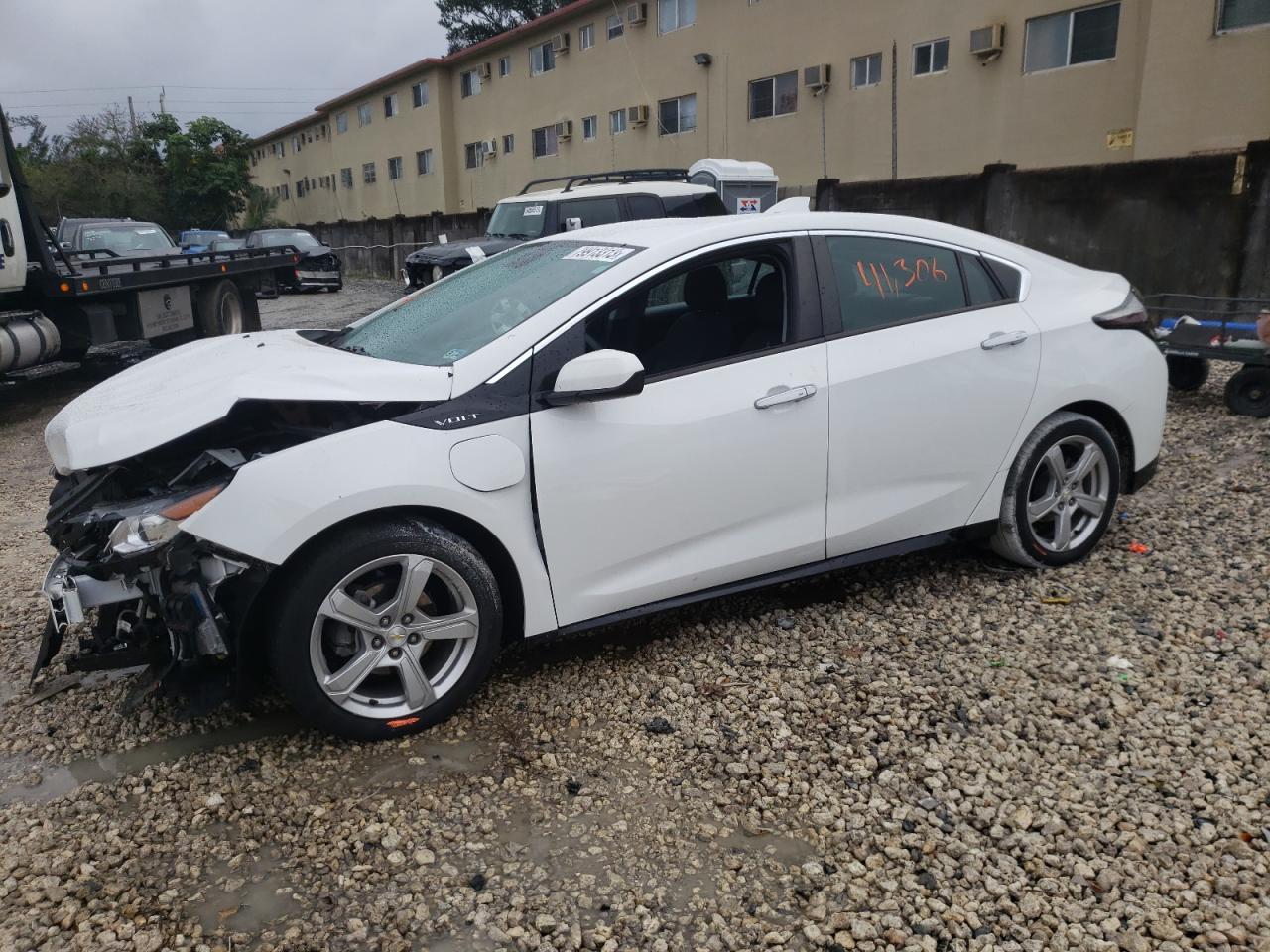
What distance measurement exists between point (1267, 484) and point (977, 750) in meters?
3.71

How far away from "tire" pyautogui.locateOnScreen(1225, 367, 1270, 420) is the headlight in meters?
7.27

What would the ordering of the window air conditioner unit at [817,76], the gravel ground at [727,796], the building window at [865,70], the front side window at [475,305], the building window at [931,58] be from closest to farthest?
the gravel ground at [727,796] → the front side window at [475,305] → the building window at [931,58] → the building window at [865,70] → the window air conditioner unit at [817,76]

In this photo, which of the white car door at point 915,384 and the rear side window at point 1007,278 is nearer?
the white car door at point 915,384

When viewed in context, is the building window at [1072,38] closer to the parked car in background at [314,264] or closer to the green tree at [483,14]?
the parked car in background at [314,264]

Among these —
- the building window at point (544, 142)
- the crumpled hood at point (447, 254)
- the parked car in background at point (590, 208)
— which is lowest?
the crumpled hood at point (447, 254)

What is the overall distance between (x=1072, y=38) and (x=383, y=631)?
17.7 m

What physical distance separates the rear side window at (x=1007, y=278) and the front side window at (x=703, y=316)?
1052mm

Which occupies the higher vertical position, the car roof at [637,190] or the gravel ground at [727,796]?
the car roof at [637,190]

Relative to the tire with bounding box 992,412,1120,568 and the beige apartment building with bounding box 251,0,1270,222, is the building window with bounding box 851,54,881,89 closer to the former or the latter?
the beige apartment building with bounding box 251,0,1270,222

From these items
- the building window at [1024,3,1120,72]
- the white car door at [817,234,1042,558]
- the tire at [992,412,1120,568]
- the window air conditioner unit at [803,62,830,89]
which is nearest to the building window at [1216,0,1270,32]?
the building window at [1024,3,1120,72]

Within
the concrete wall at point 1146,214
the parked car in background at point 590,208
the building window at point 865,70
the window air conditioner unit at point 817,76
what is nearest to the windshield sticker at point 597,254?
the parked car in background at point 590,208

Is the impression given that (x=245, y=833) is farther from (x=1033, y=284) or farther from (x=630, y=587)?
(x=1033, y=284)

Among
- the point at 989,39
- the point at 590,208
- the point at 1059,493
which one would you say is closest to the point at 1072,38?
the point at 989,39

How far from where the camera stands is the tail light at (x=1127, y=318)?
4.18 metres
